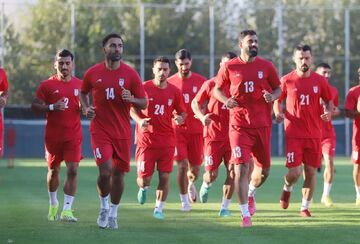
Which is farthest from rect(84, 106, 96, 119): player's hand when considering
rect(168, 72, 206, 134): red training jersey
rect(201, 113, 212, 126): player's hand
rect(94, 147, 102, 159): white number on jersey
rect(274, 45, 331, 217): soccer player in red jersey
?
rect(168, 72, 206, 134): red training jersey

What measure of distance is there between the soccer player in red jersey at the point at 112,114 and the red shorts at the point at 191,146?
4.27 meters

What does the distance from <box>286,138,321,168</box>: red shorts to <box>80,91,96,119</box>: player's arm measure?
353 centimetres

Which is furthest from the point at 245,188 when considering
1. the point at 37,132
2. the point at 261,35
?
the point at 261,35

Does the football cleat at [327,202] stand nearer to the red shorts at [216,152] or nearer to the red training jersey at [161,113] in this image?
the red shorts at [216,152]

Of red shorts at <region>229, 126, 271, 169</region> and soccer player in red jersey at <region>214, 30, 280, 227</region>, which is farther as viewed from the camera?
soccer player in red jersey at <region>214, 30, 280, 227</region>

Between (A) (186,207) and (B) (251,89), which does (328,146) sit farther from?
(B) (251,89)

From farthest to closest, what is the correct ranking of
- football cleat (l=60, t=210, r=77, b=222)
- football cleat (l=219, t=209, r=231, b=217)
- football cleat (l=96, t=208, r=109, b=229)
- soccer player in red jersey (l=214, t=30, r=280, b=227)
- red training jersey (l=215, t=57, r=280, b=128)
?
football cleat (l=219, t=209, r=231, b=217) → football cleat (l=60, t=210, r=77, b=222) → red training jersey (l=215, t=57, r=280, b=128) → soccer player in red jersey (l=214, t=30, r=280, b=227) → football cleat (l=96, t=208, r=109, b=229)

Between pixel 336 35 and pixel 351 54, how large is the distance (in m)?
1.23

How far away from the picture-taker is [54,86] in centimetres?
1691

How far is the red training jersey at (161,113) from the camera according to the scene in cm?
1759

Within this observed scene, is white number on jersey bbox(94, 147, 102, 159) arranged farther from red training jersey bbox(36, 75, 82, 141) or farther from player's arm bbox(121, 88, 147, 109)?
red training jersey bbox(36, 75, 82, 141)

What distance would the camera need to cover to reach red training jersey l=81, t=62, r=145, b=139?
1510 cm

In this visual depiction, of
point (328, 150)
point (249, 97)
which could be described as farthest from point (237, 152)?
point (328, 150)

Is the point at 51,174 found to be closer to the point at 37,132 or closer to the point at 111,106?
the point at 111,106
